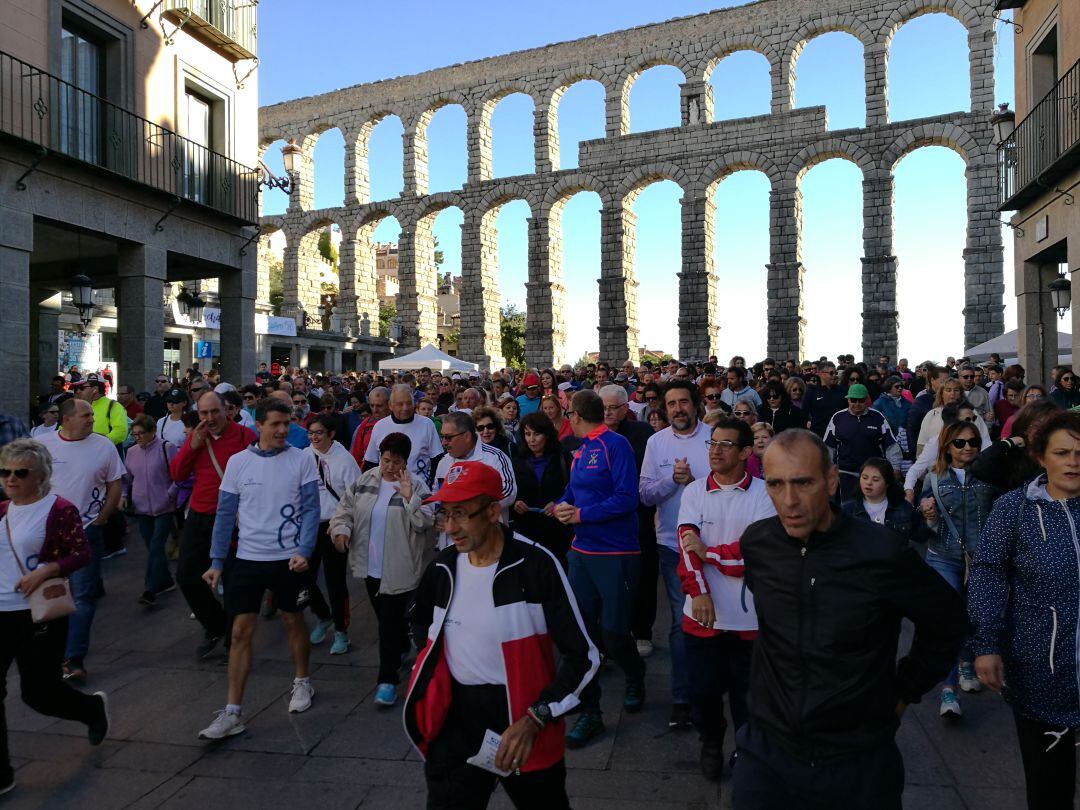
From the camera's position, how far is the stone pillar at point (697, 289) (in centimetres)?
3072

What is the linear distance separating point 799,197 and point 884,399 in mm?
21860

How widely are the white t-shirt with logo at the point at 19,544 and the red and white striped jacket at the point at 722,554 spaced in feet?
11.4

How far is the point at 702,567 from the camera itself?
3764 mm

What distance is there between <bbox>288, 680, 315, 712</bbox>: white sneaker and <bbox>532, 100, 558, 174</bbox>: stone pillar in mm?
32369

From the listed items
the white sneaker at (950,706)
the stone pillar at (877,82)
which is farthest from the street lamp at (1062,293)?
the stone pillar at (877,82)

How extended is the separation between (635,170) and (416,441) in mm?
28055

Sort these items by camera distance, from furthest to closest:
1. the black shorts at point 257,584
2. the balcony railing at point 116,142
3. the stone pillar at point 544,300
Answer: the stone pillar at point 544,300 < the balcony railing at point 116,142 < the black shorts at point 257,584

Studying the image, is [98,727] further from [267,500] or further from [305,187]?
[305,187]

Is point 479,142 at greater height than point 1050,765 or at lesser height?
greater

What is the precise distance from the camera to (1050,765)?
2781 millimetres

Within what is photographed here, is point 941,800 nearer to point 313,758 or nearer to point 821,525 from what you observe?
point 821,525

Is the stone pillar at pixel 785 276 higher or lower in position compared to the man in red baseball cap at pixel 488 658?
higher

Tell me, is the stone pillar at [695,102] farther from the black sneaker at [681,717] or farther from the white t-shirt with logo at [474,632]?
the white t-shirt with logo at [474,632]

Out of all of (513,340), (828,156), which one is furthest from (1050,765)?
(513,340)
